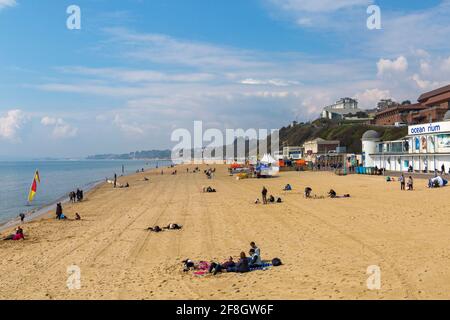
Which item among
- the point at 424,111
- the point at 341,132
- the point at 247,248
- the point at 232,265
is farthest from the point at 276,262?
the point at 341,132

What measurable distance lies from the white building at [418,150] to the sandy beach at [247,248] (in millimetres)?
17634

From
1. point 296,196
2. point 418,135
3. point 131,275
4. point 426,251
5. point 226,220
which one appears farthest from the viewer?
point 418,135

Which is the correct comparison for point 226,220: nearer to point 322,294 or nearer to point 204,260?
point 204,260

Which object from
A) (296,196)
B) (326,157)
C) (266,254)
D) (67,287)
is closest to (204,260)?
(266,254)

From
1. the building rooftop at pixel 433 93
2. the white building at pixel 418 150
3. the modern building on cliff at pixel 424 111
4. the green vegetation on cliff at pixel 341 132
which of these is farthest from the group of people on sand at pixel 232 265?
the building rooftop at pixel 433 93

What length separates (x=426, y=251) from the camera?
41.3 ft

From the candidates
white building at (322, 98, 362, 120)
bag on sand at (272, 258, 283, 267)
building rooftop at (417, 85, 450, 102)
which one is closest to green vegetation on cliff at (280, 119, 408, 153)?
white building at (322, 98, 362, 120)

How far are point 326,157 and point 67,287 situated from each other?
71480 millimetres

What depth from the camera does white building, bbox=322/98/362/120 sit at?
531 ft

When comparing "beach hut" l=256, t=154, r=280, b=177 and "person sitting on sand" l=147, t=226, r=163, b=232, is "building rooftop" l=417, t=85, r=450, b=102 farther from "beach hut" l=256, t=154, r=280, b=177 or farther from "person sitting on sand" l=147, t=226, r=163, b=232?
"person sitting on sand" l=147, t=226, r=163, b=232

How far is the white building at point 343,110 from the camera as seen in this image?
162 m

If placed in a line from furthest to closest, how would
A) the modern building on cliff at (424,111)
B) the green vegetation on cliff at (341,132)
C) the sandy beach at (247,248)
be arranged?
the green vegetation on cliff at (341,132), the modern building on cliff at (424,111), the sandy beach at (247,248)

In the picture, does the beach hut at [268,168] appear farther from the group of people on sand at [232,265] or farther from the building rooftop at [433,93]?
the group of people on sand at [232,265]

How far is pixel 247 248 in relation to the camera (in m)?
14.6
